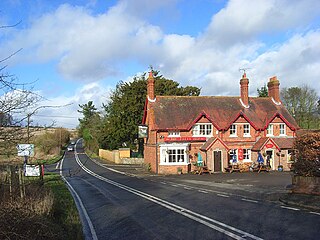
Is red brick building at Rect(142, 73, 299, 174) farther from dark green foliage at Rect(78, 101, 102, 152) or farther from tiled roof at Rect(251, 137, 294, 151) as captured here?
dark green foliage at Rect(78, 101, 102, 152)

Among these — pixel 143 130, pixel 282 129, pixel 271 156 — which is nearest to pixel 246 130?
pixel 271 156

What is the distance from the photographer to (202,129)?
3825 cm

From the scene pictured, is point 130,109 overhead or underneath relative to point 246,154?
overhead

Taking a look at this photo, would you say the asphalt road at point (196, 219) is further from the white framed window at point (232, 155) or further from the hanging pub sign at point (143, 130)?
the hanging pub sign at point (143, 130)

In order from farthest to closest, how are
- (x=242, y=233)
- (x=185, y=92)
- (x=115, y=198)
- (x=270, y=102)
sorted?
1. (x=185, y=92)
2. (x=270, y=102)
3. (x=115, y=198)
4. (x=242, y=233)

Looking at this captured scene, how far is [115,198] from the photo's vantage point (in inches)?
743

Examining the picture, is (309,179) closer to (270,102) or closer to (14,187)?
(14,187)

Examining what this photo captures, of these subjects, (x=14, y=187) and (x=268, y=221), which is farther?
(x=268, y=221)

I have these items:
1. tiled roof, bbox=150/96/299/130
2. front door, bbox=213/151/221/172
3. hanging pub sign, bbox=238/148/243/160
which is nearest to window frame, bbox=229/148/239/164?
hanging pub sign, bbox=238/148/243/160

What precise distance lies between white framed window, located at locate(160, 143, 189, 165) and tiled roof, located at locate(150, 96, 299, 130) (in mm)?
2074

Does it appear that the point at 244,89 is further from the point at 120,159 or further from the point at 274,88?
the point at 120,159

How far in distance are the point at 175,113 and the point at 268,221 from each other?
28.7 metres

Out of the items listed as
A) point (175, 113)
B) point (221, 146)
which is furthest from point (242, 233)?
point (175, 113)

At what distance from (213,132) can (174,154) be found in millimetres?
5330
